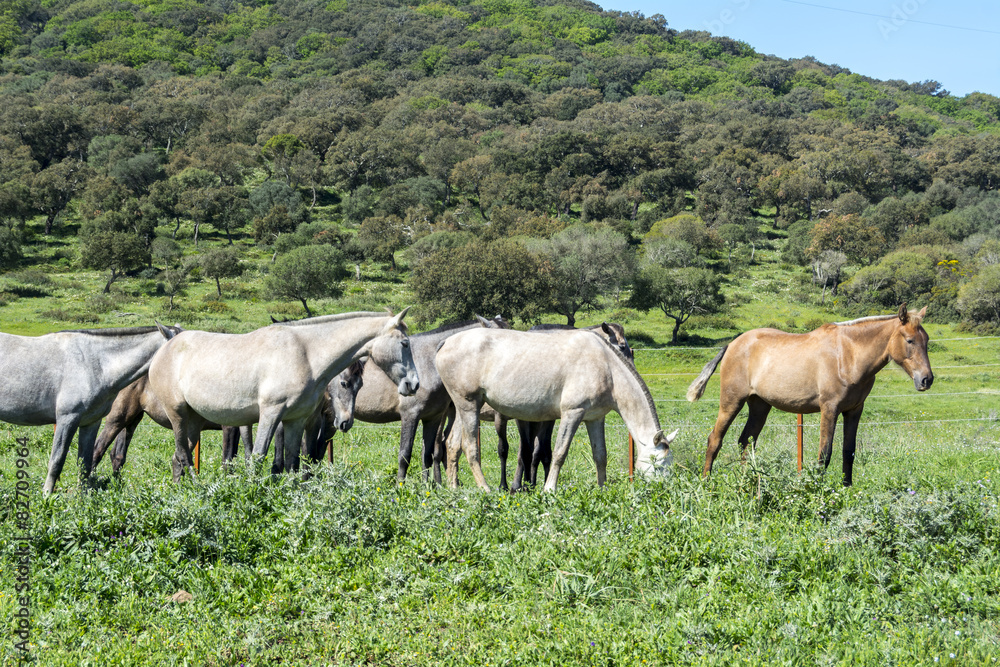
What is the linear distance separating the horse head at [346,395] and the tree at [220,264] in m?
52.3

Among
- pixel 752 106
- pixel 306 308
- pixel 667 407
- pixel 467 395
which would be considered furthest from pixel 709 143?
pixel 467 395

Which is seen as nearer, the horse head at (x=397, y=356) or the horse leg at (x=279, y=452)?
the horse head at (x=397, y=356)

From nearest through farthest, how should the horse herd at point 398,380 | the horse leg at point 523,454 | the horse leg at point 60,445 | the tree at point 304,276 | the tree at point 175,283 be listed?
the horse leg at point 60,445, the horse herd at point 398,380, the horse leg at point 523,454, the tree at point 175,283, the tree at point 304,276

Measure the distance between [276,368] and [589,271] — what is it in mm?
50216

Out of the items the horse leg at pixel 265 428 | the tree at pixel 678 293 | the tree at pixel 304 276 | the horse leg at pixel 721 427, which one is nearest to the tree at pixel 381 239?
the tree at pixel 304 276

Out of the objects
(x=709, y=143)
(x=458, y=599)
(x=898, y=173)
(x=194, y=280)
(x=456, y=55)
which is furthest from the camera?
(x=456, y=55)

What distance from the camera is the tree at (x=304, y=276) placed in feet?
186

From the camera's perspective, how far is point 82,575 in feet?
20.6

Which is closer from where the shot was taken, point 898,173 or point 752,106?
point 898,173

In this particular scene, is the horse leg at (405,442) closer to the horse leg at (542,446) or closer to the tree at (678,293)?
the horse leg at (542,446)

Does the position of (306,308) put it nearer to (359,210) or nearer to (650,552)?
(359,210)

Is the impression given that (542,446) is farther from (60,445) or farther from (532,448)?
(60,445)

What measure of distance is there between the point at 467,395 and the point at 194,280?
55895 mm

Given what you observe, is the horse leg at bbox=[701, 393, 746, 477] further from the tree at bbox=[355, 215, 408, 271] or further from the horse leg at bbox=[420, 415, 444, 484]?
the tree at bbox=[355, 215, 408, 271]
